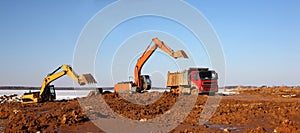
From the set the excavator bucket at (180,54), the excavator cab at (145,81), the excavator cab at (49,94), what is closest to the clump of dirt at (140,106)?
the excavator cab at (145,81)

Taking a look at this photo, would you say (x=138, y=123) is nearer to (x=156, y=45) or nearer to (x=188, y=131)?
(x=188, y=131)

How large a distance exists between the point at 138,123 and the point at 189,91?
46.9 feet

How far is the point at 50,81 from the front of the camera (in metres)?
24.7

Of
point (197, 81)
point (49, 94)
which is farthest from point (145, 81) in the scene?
point (49, 94)

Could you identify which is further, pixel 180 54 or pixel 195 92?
pixel 195 92

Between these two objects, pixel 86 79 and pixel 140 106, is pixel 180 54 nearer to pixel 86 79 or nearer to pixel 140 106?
pixel 140 106

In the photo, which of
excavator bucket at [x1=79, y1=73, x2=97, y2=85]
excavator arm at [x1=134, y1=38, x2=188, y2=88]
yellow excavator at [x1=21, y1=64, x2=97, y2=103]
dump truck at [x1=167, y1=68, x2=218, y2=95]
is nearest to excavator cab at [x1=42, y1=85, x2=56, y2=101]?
yellow excavator at [x1=21, y1=64, x2=97, y2=103]

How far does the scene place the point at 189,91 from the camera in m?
26.2

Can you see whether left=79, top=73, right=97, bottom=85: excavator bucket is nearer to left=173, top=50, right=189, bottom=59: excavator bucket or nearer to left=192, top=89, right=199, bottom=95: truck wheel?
left=173, top=50, right=189, bottom=59: excavator bucket

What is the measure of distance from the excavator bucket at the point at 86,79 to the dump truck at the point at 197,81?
819cm

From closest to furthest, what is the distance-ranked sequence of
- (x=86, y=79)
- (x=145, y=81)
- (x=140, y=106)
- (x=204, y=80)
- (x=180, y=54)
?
(x=140, y=106) < (x=86, y=79) < (x=180, y=54) < (x=204, y=80) < (x=145, y=81)

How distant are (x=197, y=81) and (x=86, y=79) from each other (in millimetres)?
9100

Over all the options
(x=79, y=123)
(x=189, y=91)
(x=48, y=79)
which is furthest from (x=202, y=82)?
(x=79, y=123)

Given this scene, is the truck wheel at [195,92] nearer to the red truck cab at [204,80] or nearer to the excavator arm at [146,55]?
the red truck cab at [204,80]
